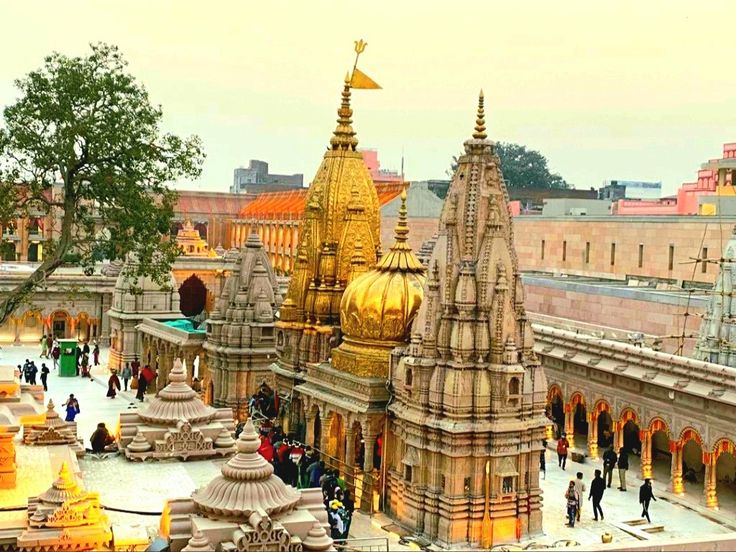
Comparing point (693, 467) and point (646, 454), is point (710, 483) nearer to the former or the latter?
point (646, 454)

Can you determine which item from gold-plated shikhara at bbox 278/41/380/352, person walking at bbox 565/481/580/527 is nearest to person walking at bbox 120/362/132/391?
gold-plated shikhara at bbox 278/41/380/352

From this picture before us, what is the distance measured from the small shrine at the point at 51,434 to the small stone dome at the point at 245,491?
698 cm

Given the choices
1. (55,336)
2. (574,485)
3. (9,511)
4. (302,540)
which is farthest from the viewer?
(55,336)

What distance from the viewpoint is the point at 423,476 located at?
67.7 feet

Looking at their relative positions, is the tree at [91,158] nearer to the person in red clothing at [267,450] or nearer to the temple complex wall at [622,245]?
the person in red clothing at [267,450]

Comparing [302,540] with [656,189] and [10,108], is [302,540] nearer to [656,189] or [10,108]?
[10,108]

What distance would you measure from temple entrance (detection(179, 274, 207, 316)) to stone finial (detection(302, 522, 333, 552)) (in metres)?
43.3

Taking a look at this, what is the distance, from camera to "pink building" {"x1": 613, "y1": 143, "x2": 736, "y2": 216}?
48156 mm

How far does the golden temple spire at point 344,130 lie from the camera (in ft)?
97.2

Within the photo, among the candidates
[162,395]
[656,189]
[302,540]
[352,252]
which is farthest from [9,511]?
[656,189]

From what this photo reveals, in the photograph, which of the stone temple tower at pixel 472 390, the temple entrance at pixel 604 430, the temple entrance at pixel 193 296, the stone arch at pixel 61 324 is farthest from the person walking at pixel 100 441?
the temple entrance at pixel 193 296

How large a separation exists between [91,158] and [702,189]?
39219 mm

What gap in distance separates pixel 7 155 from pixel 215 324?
42.9 ft

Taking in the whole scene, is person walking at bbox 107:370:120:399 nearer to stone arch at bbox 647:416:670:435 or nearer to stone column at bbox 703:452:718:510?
stone arch at bbox 647:416:670:435
